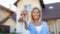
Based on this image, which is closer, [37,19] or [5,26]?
[37,19]

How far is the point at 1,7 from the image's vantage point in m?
17.7

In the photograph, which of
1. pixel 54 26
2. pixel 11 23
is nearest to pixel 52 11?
pixel 54 26

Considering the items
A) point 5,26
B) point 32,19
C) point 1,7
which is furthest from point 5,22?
point 32,19

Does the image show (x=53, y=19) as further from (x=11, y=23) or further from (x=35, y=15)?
(x=35, y=15)

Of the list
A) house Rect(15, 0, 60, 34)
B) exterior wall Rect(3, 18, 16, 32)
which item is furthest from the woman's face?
exterior wall Rect(3, 18, 16, 32)

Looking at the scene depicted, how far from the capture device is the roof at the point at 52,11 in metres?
12.7

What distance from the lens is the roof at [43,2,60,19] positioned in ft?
41.6

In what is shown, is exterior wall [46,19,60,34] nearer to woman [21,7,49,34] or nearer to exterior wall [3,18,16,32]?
exterior wall [3,18,16,32]

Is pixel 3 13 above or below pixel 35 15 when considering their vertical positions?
above

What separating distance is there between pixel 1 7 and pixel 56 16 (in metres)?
7.20

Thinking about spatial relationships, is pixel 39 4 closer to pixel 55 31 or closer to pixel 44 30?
pixel 55 31

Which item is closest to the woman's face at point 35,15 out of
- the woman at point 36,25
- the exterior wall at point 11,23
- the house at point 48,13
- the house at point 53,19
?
the woman at point 36,25

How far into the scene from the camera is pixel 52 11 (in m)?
13.6

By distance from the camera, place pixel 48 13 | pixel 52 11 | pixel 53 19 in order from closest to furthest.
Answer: pixel 53 19 < pixel 48 13 < pixel 52 11
